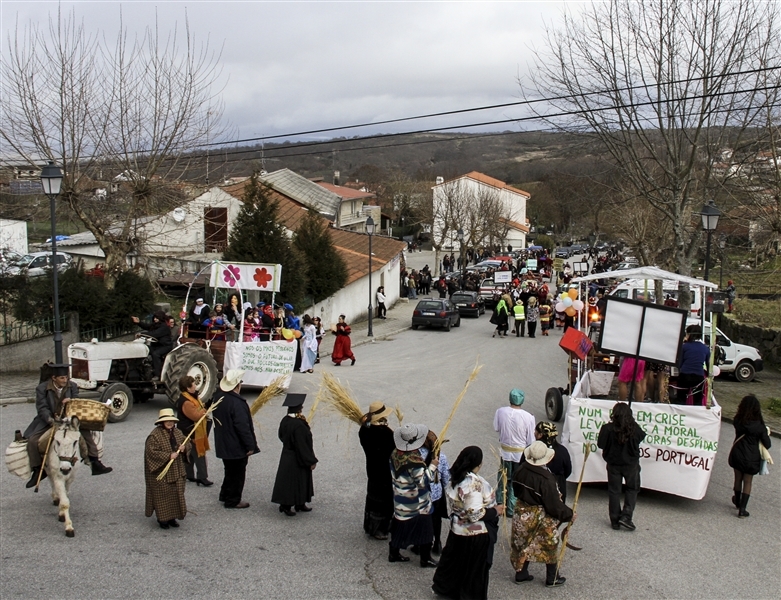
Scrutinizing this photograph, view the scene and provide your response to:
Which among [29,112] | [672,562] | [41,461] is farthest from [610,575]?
[29,112]

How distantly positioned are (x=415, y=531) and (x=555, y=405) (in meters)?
7.21

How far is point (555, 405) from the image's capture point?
45.2 ft

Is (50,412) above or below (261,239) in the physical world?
below

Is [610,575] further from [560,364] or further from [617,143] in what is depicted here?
[560,364]

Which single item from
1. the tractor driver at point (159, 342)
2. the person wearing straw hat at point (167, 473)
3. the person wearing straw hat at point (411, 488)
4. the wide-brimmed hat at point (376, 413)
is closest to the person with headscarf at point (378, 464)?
the wide-brimmed hat at point (376, 413)

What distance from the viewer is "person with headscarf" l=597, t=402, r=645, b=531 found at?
27.8 feet

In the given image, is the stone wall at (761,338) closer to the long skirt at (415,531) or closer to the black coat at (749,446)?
the black coat at (749,446)

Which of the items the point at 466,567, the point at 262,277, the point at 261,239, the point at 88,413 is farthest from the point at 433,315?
the point at 466,567

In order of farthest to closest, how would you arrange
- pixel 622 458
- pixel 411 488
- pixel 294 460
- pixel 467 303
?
pixel 467 303
pixel 622 458
pixel 294 460
pixel 411 488

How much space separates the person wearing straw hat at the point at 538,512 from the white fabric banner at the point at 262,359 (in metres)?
9.14

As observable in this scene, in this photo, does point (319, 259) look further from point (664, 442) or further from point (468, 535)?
point (468, 535)

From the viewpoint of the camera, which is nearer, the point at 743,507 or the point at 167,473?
the point at 167,473

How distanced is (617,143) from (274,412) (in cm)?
1012

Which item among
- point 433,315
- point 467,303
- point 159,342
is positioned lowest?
point 467,303
